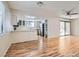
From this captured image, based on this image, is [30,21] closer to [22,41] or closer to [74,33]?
[22,41]

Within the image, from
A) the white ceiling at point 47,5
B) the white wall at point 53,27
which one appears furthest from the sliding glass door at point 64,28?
the white ceiling at point 47,5

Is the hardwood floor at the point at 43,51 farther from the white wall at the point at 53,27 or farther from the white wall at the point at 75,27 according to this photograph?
the white wall at the point at 75,27

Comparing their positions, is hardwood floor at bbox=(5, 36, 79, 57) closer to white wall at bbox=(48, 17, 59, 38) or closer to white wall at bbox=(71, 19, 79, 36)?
white wall at bbox=(48, 17, 59, 38)

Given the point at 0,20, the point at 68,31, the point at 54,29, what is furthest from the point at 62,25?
the point at 0,20

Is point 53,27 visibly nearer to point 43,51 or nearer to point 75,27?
point 75,27

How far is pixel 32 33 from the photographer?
29.5ft

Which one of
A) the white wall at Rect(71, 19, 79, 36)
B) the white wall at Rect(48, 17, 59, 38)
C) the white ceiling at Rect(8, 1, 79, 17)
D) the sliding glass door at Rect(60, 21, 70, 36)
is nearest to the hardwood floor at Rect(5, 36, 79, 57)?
the white ceiling at Rect(8, 1, 79, 17)

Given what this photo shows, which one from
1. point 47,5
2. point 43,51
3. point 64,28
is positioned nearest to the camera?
point 43,51

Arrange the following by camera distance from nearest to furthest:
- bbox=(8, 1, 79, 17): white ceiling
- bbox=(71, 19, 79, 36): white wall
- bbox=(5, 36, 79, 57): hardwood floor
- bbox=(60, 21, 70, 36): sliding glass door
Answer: bbox=(5, 36, 79, 57): hardwood floor < bbox=(8, 1, 79, 17): white ceiling < bbox=(60, 21, 70, 36): sliding glass door < bbox=(71, 19, 79, 36): white wall

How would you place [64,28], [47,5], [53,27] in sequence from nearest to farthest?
[47,5]
[53,27]
[64,28]

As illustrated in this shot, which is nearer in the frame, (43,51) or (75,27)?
(43,51)

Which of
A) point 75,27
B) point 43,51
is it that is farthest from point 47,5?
point 75,27

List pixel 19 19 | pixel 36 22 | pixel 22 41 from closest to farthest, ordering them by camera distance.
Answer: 1. pixel 22 41
2. pixel 19 19
3. pixel 36 22

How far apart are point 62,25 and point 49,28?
3099mm
